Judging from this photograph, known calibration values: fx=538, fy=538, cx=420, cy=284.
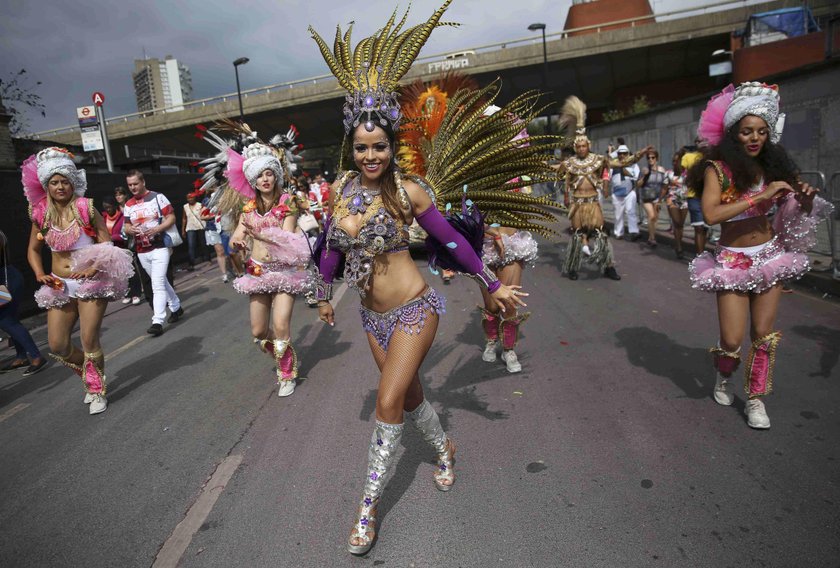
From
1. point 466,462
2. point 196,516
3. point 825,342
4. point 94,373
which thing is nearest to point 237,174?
point 94,373

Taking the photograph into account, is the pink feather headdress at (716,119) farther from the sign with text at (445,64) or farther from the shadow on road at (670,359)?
the sign with text at (445,64)

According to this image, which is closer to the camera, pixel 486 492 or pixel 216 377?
pixel 486 492

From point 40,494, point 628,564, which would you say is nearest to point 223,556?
point 40,494

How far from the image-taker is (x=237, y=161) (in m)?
5.19

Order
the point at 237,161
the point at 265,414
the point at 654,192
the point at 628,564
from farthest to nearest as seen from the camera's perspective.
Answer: the point at 654,192 < the point at 237,161 < the point at 265,414 < the point at 628,564

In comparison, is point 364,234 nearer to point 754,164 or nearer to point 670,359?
point 754,164

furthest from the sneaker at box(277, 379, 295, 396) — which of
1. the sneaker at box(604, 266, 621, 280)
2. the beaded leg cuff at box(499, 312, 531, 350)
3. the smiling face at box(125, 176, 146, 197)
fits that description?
the sneaker at box(604, 266, 621, 280)

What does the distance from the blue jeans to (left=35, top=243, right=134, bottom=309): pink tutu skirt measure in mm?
2069

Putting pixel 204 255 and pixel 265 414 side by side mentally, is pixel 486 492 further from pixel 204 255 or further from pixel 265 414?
pixel 204 255

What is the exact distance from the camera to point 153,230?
7.26 m

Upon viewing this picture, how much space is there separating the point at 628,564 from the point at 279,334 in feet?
11.2

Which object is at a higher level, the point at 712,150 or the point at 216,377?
the point at 712,150

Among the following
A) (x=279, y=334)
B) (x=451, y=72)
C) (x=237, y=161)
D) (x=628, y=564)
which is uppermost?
(x=451, y=72)

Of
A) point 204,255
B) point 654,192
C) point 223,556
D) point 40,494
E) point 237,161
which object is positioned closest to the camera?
point 223,556
